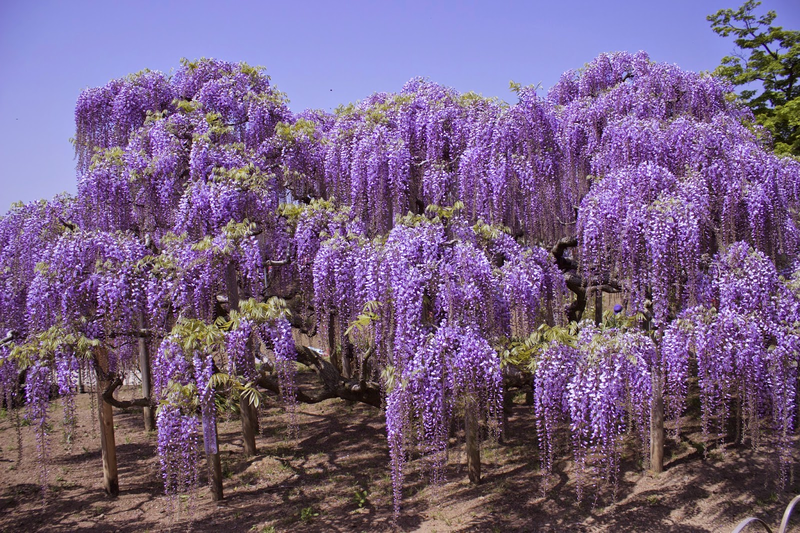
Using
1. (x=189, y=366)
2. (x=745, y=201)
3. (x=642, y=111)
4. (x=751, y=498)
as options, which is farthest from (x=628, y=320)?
(x=189, y=366)

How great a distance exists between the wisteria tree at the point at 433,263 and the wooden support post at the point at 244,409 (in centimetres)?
7

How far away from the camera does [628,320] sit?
670cm

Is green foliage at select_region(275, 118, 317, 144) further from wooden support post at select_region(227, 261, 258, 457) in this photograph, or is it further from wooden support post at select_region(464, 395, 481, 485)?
wooden support post at select_region(464, 395, 481, 485)

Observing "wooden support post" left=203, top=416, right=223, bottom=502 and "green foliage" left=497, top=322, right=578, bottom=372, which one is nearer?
"green foliage" left=497, top=322, right=578, bottom=372

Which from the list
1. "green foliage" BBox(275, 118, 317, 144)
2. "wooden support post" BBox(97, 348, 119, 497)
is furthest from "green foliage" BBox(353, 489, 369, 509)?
"green foliage" BBox(275, 118, 317, 144)

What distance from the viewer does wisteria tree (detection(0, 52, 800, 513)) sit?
254 inches

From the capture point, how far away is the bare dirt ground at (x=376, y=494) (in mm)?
7312

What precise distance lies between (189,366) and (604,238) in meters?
5.75

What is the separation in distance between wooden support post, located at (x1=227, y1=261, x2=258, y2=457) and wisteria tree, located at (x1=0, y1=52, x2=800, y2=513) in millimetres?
67

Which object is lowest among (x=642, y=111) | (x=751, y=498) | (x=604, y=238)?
(x=751, y=498)

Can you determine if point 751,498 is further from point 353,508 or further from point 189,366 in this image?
point 189,366

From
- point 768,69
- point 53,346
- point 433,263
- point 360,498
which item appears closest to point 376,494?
point 360,498

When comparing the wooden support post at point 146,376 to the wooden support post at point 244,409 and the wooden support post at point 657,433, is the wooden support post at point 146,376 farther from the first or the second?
the wooden support post at point 657,433

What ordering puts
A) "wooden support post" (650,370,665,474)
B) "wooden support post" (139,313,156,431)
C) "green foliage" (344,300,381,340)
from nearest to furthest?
1. "green foliage" (344,300,381,340)
2. "wooden support post" (650,370,665,474)
3. "wooden support post" (139,313,156,431)
